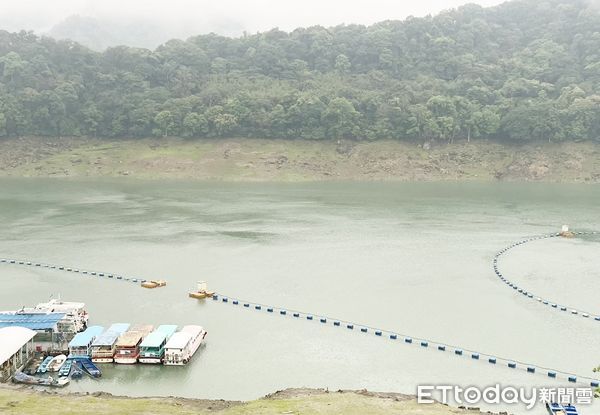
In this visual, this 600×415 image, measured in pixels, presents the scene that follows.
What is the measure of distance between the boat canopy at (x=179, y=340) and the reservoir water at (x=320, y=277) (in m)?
0.82

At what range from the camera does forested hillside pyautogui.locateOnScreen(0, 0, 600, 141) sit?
88938mm

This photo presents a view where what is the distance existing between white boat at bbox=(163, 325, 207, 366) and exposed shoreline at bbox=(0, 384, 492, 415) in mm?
3245

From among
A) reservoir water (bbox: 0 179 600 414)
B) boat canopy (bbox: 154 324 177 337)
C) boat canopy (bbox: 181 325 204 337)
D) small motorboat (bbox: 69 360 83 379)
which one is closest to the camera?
small motorboat (bbox: 69 360 83 379)

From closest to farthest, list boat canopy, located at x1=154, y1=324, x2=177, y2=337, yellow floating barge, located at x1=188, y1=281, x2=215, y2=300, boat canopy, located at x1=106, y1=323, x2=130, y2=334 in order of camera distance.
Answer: boat canopy, located at x1=154, y1=324, x2=177, y2=337 < boat canopy, located at x1=106, y1=323, x2=130, y2=334 < yellow floating barge, located at x1=188, y1=281, x2=215, y2=300

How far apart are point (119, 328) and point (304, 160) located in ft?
201

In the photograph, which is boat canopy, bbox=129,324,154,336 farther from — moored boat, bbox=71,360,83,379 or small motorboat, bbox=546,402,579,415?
small motorboat, bbox=546,402,579,415

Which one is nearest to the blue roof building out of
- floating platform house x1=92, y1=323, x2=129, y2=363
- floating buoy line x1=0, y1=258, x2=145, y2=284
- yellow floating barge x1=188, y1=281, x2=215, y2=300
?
floating platform house x1=92, y1=323, x2=129, y2=363

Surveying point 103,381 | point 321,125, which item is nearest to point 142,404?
point 103,381

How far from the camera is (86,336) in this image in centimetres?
2405

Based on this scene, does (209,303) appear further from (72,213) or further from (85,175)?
(85,175)

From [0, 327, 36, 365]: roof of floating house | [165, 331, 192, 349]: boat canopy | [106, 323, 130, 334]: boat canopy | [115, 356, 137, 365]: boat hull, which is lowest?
[115, 356, 137, 365]: boat hull

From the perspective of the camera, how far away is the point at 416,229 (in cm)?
4838

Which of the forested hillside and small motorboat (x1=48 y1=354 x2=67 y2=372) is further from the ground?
the forested hillside

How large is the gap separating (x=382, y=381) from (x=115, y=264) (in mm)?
21651
